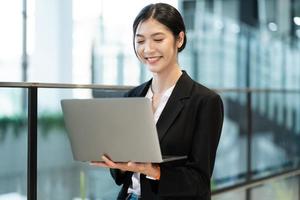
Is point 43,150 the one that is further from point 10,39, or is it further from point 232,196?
point 10,39

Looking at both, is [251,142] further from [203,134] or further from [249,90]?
[203,134]

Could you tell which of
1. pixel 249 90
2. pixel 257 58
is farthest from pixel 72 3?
pixel 257 58

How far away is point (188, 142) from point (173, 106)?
0.40 feet

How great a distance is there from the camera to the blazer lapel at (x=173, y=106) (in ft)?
4.71

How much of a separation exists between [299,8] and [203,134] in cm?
604

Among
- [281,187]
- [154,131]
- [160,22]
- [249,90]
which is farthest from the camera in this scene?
[281,187]

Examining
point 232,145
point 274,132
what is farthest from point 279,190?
point 232,145

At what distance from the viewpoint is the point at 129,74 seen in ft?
17.7

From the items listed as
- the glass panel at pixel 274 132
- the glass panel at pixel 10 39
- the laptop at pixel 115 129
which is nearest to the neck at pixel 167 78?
the laptop at pixel 115 129

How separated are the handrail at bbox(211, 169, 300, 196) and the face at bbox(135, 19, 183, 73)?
81.1 inches

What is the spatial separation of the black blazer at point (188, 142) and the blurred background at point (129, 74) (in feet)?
2.48

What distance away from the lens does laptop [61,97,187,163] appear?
1.34 m

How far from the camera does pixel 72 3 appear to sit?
464cm

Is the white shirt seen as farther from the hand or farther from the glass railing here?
the glass railing
